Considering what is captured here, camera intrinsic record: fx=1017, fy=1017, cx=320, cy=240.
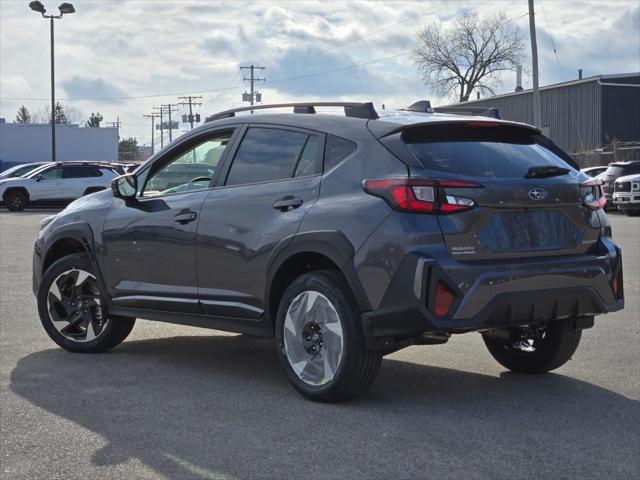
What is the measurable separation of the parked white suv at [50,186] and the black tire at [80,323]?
1067 inches

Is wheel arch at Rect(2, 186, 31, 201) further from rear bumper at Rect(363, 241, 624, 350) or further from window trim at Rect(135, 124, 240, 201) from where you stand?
rear bumper at Rect(363, 241, 624, 350)

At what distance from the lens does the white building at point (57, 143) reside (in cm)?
7406

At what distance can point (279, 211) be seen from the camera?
20.1 ft

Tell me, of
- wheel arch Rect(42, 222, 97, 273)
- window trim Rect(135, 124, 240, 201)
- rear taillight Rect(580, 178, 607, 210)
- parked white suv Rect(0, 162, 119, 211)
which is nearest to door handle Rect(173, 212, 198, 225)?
window trim Rect(135, 124, 240, 201)

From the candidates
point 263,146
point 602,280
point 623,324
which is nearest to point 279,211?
point 263,146

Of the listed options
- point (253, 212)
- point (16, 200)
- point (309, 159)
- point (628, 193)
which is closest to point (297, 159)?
point (309, 159)

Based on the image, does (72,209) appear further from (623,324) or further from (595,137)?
(595,137)

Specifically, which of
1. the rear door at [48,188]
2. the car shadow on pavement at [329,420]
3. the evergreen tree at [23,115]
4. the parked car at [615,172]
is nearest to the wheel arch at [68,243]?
the car shadow on pavement at [329,420]

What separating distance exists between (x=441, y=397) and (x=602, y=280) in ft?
3.83

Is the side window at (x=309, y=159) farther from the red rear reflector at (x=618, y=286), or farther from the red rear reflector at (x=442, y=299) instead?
the red rear reflector at (x=618, y=286)

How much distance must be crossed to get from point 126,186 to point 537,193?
3012 mm

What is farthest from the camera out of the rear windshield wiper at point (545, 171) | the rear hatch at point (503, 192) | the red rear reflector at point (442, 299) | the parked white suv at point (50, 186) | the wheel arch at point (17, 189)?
the parked white suv at point (50, 186)

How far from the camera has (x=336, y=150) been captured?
603 cm

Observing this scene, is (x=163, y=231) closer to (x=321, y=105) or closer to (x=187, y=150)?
(x=187, y=150)
